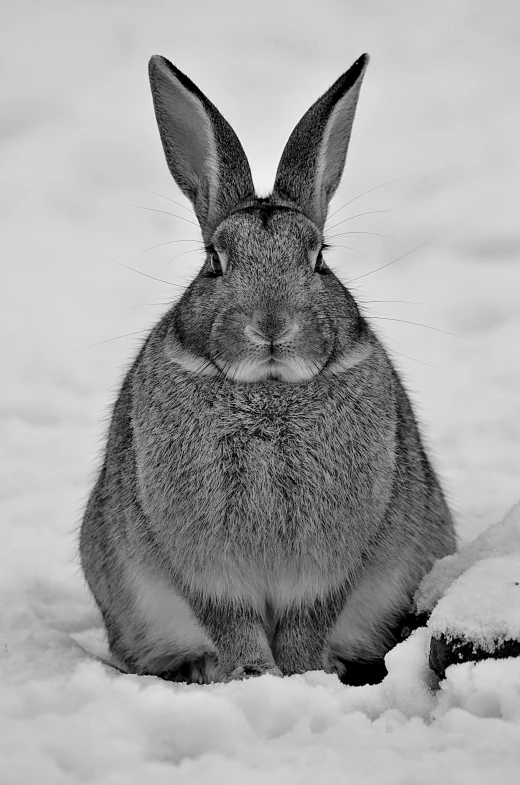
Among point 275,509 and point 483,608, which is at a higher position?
point 275,509

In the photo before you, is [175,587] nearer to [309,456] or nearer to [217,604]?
[217,604]

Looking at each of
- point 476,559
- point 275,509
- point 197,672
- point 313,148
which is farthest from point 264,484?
point 313,148

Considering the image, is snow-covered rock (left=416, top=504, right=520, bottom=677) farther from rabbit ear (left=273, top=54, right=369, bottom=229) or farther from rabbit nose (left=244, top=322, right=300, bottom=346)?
rabbit ear (left=273, top=54, right=369, bottom=229)

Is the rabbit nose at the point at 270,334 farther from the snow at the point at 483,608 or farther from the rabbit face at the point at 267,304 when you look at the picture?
the snow at the point at 483,608

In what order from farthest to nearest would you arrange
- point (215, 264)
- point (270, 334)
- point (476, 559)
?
1. point (476, 559)
2. point (215, 264)
3. point (270, 334)

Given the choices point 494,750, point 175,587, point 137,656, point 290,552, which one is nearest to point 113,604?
point 137,656

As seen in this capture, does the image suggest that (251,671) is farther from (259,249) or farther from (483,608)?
(259,249)

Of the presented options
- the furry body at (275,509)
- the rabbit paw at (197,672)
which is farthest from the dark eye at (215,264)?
the rabbit paw at (197,672)

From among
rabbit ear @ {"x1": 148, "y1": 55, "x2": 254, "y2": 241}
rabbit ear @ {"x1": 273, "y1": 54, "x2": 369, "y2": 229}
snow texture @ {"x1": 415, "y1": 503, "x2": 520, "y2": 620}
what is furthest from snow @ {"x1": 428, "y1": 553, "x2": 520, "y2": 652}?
rabbit ear @ {"x1": 148, "y1": 55, "x2": 254, "y2": 241}

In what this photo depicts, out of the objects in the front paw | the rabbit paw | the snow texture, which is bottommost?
the rabbit paw
